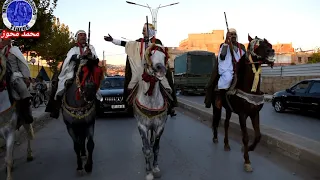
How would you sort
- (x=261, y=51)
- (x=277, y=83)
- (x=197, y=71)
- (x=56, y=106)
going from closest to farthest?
(x=261, y=51) → (x=56, y=106) → (x=277, y=83) → (x=197, y=71)

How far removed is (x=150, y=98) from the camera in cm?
552

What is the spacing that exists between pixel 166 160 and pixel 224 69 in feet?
7.59

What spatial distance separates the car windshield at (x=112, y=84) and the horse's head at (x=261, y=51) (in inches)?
402

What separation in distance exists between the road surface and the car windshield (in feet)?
19.6

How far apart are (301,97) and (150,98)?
11342mm

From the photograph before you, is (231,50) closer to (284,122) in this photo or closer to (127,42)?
(127,42)

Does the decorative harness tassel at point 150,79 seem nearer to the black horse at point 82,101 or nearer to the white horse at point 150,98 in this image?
the white horse at point 150,98

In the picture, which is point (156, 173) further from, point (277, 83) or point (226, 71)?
point (277, 83)

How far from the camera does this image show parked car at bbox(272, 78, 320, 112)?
46.9 feet

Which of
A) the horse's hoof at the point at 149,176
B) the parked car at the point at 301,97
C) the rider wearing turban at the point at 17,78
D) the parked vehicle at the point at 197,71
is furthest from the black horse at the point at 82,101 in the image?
the parked vehicle at the point at 197,71

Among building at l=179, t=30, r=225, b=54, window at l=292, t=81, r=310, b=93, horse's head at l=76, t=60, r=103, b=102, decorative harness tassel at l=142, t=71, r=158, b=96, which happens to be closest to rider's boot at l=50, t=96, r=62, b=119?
horse's head at l=76, t=60, r=103, b=102

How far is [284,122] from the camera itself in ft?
42.7

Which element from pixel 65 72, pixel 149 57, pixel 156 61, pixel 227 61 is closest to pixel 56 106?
pixel 65 72

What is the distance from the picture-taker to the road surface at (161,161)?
232 inches
